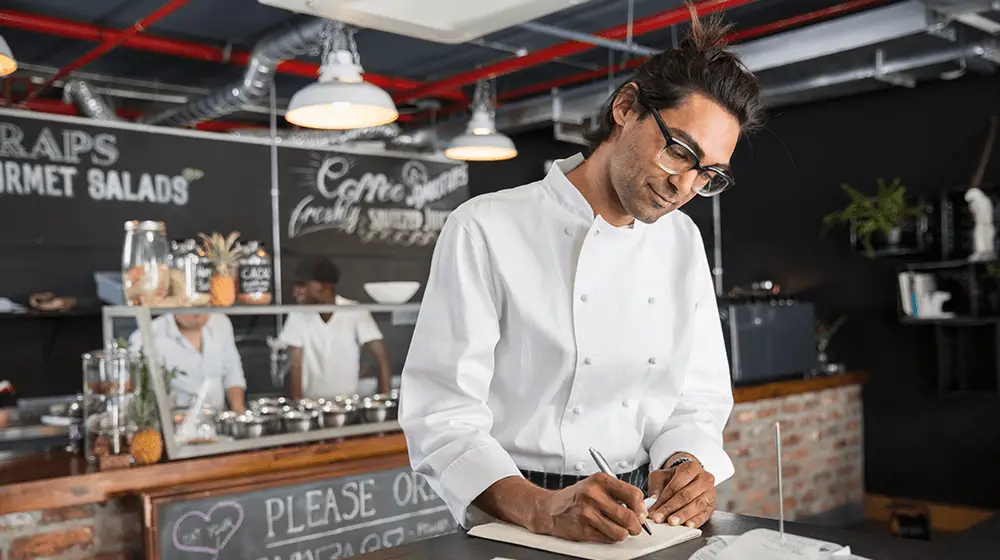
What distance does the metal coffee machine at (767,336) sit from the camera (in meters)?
5.17

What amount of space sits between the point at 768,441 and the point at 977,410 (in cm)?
137

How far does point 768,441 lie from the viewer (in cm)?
525

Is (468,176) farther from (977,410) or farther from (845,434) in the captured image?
(977,410)

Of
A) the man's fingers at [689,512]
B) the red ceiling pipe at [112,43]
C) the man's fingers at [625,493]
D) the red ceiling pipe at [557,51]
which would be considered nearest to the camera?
the man's fingers at [625,493]

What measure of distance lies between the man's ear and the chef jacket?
17cm

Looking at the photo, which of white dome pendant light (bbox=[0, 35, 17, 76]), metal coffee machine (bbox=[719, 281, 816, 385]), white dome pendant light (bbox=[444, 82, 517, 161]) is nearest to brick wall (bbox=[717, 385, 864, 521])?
metal coffee machine (bbox=[719, 281, 816, 385])

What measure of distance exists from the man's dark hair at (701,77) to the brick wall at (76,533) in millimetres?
2239

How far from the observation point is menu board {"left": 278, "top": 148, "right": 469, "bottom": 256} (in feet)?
23.0

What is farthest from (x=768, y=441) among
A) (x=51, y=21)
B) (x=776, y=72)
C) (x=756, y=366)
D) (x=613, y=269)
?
(x=51, y=21)

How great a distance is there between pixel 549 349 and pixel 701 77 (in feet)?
1.75

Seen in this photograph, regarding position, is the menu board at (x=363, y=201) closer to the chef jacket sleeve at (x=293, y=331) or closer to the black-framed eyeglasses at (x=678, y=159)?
the chef jacket sleeve at (x=293, y=331)

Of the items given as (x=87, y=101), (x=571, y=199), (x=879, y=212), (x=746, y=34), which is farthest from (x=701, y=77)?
(x=87, y=101)

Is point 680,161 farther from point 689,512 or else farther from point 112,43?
point 112,43

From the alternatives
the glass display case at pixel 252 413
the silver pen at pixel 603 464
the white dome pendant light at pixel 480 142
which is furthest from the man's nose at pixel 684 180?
the white dome pendant light at pixel 480 142
